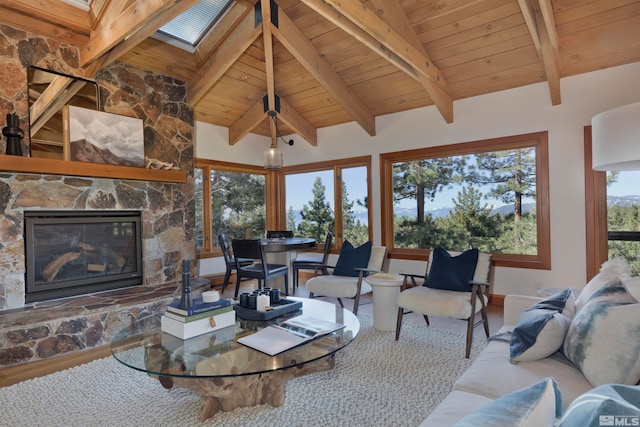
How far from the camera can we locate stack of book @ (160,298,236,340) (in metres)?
2.03

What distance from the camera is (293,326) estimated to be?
6.94ft

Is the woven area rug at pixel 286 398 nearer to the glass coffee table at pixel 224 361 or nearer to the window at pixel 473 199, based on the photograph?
the glass coffee table at pixel 224 361

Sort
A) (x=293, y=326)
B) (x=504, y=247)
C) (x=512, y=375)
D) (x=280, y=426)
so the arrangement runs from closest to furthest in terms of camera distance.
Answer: (x=512, y=375) < (x=280, y=426) < (x=293, y=326) < (x=504, y=247)

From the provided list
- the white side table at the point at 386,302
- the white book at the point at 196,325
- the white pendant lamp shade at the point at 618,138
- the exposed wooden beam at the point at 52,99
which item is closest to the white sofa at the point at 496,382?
the white pendant lamp shade at the point at 618,138

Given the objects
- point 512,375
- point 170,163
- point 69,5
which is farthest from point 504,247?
point 69,5

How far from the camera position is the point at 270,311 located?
2.34 m

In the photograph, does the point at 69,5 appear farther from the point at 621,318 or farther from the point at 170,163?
the point at 621,318

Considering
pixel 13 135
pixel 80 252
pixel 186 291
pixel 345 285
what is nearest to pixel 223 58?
pixel 13 135

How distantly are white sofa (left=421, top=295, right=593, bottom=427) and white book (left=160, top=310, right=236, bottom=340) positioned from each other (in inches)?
52.9

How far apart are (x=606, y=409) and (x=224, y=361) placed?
1.53 m

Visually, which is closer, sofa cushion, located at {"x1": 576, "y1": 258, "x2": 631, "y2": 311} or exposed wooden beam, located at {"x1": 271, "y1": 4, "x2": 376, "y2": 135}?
sofa cushion, located at {"x1": 576, "y1": 258, "x2": 631, "y2": 311}

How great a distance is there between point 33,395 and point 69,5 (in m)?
3.47

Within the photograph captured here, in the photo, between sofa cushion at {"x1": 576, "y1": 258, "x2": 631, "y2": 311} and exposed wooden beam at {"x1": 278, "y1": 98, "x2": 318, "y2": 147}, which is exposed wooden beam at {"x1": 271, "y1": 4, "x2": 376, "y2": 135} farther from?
sofa cushion at {"x1": 576, "y1": 258, "x2": 631, "y2": 311}

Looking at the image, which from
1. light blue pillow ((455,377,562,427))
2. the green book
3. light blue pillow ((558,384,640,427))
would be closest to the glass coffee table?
the green book
